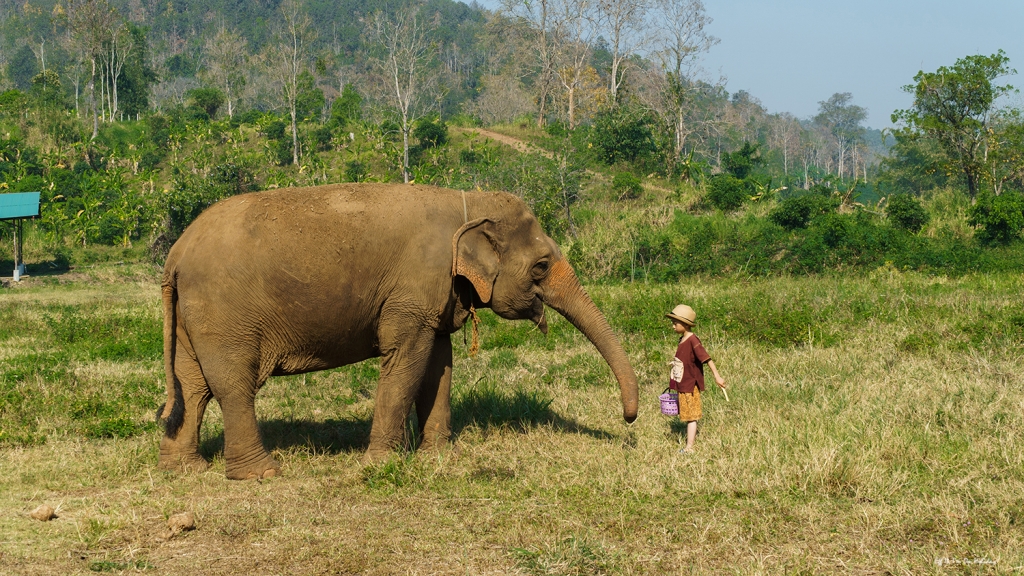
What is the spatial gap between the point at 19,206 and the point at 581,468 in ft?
81.0

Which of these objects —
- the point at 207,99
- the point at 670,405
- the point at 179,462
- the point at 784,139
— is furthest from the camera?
the point at 784,139

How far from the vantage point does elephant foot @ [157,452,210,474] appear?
25.8ft

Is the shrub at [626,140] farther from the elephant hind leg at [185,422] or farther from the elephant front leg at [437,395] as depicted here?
the elephant hind leg at [185,422]

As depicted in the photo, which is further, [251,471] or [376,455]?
[376,455]

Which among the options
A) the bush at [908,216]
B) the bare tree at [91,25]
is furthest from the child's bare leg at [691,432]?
the bare tree at [91,25]

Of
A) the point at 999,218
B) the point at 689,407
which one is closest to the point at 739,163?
the point at 999,218

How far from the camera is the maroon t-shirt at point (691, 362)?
7.93 metres

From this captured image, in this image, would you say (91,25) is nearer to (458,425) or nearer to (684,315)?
(458,425)

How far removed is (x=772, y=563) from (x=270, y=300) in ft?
14.7

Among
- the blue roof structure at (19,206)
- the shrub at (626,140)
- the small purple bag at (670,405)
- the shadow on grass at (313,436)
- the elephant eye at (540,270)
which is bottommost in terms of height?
the shadow on grass at (313,436)

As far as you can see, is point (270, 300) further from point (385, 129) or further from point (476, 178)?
Answer: point (385, 129)

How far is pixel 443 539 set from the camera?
5.95 meters

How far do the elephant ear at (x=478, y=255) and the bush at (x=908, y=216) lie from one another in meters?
18.6

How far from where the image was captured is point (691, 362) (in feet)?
26.2
